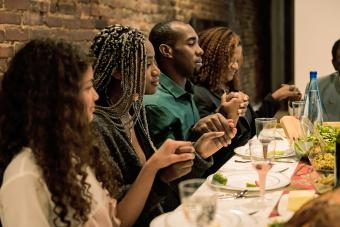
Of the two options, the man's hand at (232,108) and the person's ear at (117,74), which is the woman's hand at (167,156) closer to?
the person's ear at (117,74)

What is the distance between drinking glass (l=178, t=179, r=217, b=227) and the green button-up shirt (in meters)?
1.35

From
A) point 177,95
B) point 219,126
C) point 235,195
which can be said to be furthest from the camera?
point 177,95

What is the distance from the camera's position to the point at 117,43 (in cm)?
192

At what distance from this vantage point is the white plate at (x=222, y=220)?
1.41 metres

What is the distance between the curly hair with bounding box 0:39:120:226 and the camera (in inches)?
52.0

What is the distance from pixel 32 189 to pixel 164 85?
1597mm

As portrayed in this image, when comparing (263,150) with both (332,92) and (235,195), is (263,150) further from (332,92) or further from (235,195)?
(332,92)

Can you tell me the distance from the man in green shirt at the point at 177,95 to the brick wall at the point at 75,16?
0.41 m

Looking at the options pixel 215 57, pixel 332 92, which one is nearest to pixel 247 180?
pixel 215 57

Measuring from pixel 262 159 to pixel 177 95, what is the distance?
1.25 metres

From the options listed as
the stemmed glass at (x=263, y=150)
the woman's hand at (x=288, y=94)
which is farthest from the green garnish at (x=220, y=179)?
the woman's hand at (x=288, y=94)

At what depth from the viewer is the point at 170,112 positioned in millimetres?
2643

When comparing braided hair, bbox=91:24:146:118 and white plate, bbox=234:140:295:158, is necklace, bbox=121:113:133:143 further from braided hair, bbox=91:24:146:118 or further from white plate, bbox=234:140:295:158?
white plate, bbox=234:140:295:158

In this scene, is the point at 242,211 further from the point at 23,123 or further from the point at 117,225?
the point at 23,123
